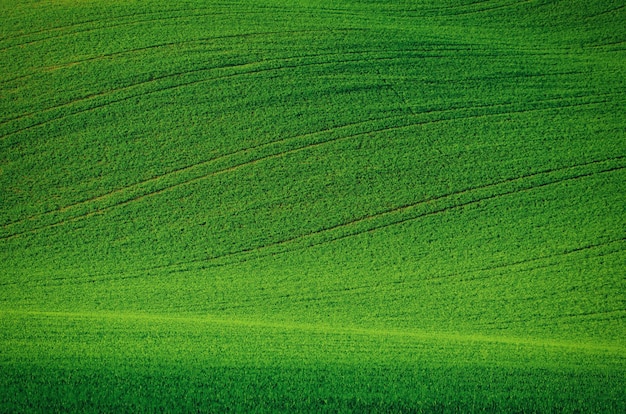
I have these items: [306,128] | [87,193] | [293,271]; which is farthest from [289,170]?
Answer: [87,193]

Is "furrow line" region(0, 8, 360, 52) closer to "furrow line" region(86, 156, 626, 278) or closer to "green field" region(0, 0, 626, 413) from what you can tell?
"green field" region(0, 0, 626, 413)

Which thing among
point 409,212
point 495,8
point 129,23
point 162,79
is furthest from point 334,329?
point 495,8

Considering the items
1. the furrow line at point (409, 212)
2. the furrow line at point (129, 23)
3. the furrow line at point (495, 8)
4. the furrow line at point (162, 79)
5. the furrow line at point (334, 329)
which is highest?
the furrow line at point (495, 8)

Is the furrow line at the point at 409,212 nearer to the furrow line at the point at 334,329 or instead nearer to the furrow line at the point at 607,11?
the furrow line at the point at 334,329

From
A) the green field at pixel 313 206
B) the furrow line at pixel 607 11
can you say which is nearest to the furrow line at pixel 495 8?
the green field at pixel 313 206

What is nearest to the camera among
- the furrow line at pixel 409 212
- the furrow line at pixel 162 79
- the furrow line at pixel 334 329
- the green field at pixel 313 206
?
the green field at pixel 313 206

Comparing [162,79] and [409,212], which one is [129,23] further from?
[409,212]

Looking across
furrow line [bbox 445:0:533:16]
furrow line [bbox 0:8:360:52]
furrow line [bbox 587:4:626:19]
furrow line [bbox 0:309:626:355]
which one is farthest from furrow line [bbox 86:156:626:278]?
furrow line [bbox 0:8:360:52]

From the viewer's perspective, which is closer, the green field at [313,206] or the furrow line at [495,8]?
the green field at [313,206]
